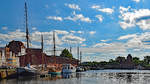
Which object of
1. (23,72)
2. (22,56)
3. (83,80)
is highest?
(22,56)

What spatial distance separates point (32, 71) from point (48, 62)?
65561mm

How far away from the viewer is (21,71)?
232 feet

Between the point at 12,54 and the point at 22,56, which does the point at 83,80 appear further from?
the point at 22,56

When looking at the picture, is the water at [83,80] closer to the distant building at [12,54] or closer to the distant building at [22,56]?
the distant building at [12,54]

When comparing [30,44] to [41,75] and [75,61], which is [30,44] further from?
[75,61]

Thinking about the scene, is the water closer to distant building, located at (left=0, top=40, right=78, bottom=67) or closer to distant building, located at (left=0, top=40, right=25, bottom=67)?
distant building, located at (left=0, top=40, right=25, bottom=67)

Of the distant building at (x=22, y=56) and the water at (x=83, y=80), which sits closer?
the water at (x=83, y=80)

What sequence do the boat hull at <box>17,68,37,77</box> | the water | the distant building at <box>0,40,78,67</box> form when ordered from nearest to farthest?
1. the water
2. the boat hull at <box>17,68,37,77</box>
3. the distant building at <box>0,40,78,67</box>

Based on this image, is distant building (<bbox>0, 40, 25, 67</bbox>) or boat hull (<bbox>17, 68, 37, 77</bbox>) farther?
distant building (<bbox>0, 40, 25, 67</bbox>)

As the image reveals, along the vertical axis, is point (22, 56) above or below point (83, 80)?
above

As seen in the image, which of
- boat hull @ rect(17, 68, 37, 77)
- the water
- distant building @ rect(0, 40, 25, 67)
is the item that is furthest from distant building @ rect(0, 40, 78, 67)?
the water

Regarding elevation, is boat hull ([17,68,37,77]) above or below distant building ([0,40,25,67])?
below

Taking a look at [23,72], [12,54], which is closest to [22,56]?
[12,54]

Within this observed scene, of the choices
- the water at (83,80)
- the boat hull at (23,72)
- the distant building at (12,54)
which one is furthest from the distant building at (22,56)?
the water at (83,80)
